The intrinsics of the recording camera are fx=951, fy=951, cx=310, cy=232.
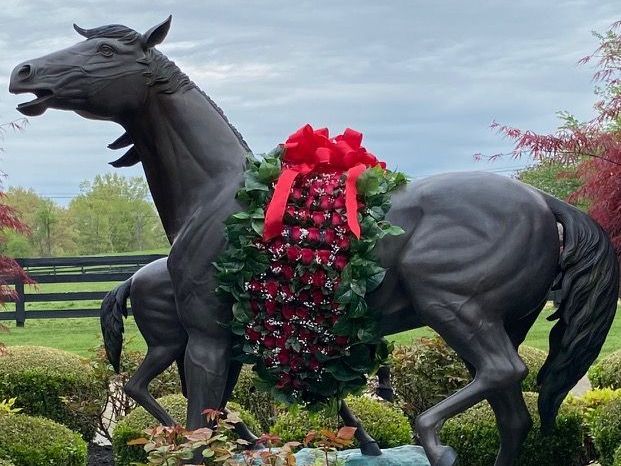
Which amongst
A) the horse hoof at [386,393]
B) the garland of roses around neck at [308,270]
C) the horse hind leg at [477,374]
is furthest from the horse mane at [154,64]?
the horse hoof at [386,393]

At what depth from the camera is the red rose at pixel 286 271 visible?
3943 millimetres

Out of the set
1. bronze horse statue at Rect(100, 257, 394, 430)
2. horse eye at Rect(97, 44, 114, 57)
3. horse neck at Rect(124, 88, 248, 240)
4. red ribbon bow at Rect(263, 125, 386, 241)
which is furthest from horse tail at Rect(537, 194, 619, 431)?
horse eye at Rect(97, 44, 114, 57)

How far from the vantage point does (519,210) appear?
3.91 m

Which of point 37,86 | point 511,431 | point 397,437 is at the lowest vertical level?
point 397,437

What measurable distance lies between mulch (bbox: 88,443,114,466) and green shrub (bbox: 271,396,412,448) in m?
1.82

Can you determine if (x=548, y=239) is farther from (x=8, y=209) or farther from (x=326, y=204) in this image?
(x=8, y=209)

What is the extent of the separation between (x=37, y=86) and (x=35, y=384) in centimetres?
425

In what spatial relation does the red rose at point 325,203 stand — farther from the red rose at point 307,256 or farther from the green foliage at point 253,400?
the green foliage at point 253,400

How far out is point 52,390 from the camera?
767cm

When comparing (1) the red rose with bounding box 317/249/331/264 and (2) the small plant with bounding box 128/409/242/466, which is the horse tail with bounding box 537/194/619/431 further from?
(2) the small plant with bounding box 128/409/242/466

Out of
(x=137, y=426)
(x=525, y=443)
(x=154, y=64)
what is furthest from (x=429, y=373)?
(x=154, y=64)

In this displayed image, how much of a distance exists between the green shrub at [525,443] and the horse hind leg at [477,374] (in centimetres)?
237

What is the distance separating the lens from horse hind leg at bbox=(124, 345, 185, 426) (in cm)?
468

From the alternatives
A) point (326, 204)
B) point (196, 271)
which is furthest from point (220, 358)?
point (326, 204)
